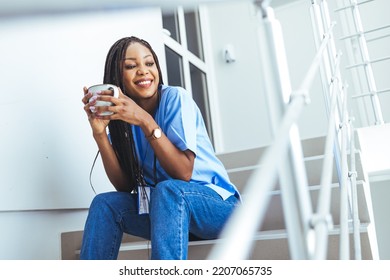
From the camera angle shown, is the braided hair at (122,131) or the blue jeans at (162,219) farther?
the braided hair at (122,131)

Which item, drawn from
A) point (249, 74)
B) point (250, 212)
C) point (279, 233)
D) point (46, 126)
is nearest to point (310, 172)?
point (279, 233)

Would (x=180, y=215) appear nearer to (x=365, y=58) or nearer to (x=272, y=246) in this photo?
(x=272, y=246)

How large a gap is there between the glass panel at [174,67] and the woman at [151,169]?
1.04 meters

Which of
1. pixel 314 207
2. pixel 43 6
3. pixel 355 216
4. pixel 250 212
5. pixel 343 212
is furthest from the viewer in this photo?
pixel 314 207

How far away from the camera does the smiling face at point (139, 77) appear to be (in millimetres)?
949

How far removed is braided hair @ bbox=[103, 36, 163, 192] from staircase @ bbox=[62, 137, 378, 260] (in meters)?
0.18

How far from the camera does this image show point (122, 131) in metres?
0.95

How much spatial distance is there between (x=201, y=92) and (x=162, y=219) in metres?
1.75

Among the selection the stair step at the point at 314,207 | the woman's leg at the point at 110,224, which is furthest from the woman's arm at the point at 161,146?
the stair step at the point at 314,207

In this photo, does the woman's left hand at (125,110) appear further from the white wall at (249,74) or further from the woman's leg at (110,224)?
the white wall at (249,74)

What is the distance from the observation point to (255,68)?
234 centimetres

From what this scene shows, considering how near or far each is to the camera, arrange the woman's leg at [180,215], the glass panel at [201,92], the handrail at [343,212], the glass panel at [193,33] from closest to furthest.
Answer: the handrail at [343,212], the woman's leg at [180,215], the glass panel at [201,92], the glass panel at [193,33]
